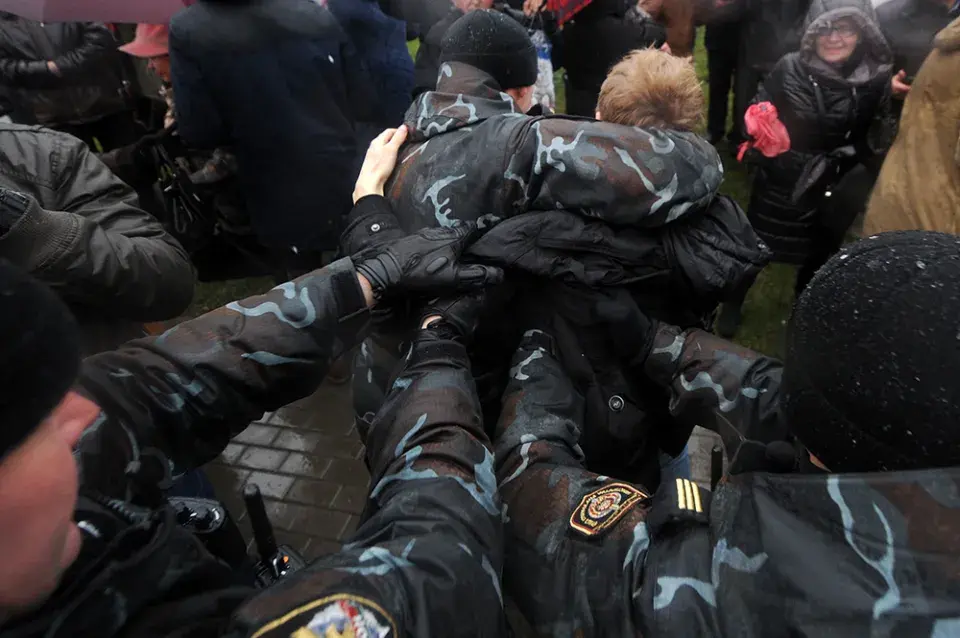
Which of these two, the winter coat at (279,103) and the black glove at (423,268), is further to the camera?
the winter coat at (279,103)

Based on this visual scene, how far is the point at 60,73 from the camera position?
3908mm

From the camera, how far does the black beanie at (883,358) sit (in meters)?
Result: 0.82

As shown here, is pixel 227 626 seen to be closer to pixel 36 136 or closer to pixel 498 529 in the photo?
pixel 498 529

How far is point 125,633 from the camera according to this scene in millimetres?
840

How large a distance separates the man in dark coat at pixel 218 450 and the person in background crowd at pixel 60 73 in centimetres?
340

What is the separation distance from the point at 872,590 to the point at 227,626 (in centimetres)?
84

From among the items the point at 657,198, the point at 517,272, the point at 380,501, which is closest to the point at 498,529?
the point at 380,501

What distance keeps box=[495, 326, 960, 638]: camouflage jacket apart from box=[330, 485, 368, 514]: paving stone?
5.79ft

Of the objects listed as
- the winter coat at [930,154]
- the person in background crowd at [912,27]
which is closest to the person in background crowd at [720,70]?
the person in background crowd at [912,27]

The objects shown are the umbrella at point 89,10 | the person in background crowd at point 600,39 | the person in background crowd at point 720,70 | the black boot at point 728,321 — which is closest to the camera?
the umbrella at point 89,10

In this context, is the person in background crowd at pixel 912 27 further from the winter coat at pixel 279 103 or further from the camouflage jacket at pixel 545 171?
the winter coat at pixel 279 103

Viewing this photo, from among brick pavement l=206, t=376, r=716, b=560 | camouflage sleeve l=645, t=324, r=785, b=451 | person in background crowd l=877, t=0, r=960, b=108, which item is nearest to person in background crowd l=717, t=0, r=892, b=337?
person in background crowd l=877, t=0, r=960, b=108

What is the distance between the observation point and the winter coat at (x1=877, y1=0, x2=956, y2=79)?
133 inches

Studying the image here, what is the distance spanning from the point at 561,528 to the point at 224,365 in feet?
2.44
